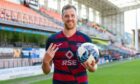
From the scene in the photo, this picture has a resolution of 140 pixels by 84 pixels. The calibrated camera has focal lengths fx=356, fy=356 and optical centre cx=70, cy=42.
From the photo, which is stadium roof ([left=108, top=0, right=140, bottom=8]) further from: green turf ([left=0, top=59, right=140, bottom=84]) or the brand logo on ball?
the brand logo on ball

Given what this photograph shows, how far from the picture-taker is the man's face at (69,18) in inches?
140

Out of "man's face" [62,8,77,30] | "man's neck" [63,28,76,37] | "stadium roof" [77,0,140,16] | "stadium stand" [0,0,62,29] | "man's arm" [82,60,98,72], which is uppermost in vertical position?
"stadium roof" [77,0,140,16]

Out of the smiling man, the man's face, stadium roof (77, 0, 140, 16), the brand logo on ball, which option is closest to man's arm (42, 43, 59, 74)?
the smiling man

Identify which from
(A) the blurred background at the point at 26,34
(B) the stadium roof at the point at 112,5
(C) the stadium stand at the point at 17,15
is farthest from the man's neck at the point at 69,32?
(B) the stadium roof at the point at 112,5

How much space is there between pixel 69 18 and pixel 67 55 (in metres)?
0.39

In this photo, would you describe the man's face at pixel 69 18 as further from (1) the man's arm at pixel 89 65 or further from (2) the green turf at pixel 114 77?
(2) the green turf at pixel 114 77

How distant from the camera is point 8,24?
74.8ft

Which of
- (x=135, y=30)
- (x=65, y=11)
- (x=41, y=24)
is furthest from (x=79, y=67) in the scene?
(x=135, y=30)

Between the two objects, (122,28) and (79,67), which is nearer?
(79,67)

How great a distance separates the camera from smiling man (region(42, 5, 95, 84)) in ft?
11.9

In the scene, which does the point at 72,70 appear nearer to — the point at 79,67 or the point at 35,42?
the point at 79,67

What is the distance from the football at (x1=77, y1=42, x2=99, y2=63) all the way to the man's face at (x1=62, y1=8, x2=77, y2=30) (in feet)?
0.78

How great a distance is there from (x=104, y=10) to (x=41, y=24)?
34.7 meters

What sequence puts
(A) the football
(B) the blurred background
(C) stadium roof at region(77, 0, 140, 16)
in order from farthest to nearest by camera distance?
(C) stadium roof at region(77, 0, 140, 16) → (B) the blurred background → (A) the football
